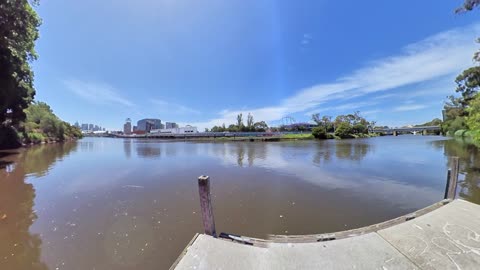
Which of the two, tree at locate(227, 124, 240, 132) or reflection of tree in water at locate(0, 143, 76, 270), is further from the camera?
tree at locate(227, 124, 240, 132)

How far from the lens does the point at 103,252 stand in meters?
3.82

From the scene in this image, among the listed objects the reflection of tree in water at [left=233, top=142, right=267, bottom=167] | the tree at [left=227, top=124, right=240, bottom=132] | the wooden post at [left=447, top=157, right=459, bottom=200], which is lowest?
the reflection of tree in water at [left=233, top=142, right=267, bottom=167]

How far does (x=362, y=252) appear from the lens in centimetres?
281

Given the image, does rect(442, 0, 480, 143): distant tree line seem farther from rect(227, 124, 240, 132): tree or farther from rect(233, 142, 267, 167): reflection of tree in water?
rect(227, 124, 240, 132): tree

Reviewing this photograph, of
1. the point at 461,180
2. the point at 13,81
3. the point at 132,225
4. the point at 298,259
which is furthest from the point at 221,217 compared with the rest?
the point at 13,81

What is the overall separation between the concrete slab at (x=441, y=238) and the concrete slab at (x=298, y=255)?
0.83ft

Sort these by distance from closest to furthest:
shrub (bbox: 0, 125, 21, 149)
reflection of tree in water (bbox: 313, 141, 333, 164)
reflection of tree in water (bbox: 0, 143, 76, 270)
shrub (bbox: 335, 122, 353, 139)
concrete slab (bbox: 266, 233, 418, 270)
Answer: concrete slab (bbox: 266, 233, 418, 270) < reflection of tree in water (bbox: 0, 143, 76, 270) < reflection of tree in water (bbox: 313, 141, 333, 164) < shrub (bbox: 0, 125, 21, 149) < shrub (bbox: 335, 122, 353, 139)

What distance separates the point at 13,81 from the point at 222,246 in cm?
2389

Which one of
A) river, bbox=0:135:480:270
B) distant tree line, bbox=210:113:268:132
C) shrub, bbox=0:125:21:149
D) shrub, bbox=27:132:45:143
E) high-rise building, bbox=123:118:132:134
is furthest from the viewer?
high-rise building, bbox=123:118:132:134

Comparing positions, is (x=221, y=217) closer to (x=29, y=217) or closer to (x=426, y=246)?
(x=426, y=246)

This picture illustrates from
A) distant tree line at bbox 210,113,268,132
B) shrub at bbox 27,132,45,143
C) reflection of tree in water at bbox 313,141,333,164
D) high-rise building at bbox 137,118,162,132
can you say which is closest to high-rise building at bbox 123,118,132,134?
high-rise building at bbox 137,118,162,132

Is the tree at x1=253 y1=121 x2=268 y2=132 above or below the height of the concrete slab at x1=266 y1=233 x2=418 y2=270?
above

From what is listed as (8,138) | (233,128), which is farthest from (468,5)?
(233,128)

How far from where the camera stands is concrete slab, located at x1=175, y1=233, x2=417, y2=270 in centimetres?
257
